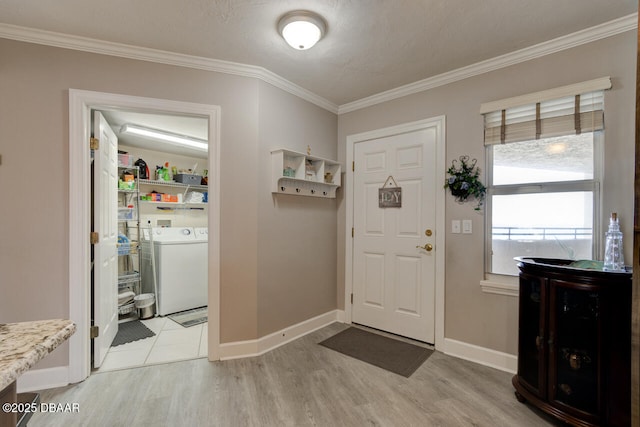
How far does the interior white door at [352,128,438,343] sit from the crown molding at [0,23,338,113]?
1184 millimetres

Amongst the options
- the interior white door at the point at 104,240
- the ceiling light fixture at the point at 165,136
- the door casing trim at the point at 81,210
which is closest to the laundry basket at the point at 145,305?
the interior white door at the point at 104,240

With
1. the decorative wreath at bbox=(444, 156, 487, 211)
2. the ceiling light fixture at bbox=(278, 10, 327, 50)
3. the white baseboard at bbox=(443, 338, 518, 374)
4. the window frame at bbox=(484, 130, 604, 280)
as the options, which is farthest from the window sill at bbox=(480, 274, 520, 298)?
the ceiling light fixture at bbox=(278, 10, 327, 50)

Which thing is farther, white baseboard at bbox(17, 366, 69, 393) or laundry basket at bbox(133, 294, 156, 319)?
laundry basket at bbox(133, 294, 156, 319)

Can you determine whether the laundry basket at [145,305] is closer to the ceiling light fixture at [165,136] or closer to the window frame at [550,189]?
the ceiling light fixture at [165,136]

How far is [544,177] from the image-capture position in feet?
7.29

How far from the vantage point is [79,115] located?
2.08 metres

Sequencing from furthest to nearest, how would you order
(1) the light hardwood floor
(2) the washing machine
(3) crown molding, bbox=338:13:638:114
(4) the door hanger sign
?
(2) the washing machine, (4) the door hanger sign, (3) crown molding, bbox=338:13:638:114, (1) the light hardwood floor

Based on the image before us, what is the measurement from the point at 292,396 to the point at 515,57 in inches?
116

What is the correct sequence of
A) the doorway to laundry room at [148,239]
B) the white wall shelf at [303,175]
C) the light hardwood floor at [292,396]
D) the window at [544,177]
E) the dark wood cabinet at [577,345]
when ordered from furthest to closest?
the white wall shelf at [303,175], the doorway to laundry room at [148,239], the window at [544,177], the light hardwood floor at [292,396], the dark wood cabinet at [577,345]

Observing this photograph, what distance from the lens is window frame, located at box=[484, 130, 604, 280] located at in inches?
78.7

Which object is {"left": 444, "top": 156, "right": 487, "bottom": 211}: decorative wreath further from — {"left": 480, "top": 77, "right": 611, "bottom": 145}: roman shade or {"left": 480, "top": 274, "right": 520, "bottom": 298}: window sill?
{"left": 480, "top": 274, "right": 520, "bottom": 298}: window sill

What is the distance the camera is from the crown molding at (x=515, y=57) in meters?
1.91

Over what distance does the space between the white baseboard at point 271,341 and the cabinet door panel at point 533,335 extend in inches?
70.6

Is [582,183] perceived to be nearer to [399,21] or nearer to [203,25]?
[399,21]
